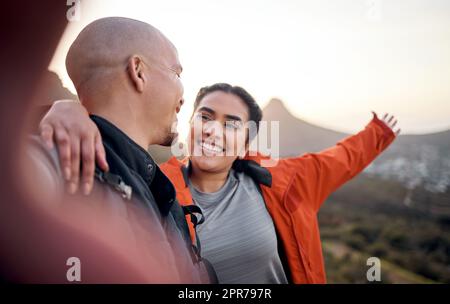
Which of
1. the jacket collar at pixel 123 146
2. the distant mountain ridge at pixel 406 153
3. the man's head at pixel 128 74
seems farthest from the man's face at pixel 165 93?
the distant mountain ridge at pixel 406 153

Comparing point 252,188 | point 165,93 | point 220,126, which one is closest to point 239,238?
point 252,188

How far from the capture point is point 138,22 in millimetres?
1250

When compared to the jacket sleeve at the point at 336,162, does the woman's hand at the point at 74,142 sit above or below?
above

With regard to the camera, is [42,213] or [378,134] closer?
[42,213]

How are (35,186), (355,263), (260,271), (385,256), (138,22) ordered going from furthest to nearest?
(385,256) < (355,263) < (260,271) < (138,22) < (35,186)

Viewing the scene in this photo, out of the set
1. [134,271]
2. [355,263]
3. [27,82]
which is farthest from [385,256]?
[27,82]

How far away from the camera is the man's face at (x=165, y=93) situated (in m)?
1.20

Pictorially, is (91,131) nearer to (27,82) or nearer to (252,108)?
(27,82)

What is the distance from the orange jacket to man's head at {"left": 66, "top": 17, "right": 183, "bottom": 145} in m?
0.61

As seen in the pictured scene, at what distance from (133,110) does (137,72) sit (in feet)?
0.40

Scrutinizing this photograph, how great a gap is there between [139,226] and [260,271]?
911mm

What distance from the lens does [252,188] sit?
1.94 metres

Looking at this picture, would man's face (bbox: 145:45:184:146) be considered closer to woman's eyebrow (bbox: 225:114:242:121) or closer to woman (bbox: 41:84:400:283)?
woman (bbox: 41:84:400:283)

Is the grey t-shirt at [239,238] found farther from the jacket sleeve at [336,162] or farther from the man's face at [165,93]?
the man's face at [165,93]
